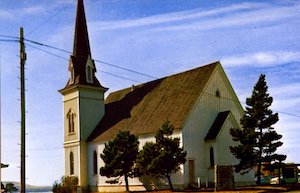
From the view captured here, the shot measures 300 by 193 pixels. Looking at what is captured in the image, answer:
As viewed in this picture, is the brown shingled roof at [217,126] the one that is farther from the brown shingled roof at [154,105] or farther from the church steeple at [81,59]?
the church steeple at [81,59]

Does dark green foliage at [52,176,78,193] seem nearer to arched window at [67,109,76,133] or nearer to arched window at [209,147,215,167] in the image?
arched window at [67,109,76,133]

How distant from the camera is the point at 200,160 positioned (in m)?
40.2

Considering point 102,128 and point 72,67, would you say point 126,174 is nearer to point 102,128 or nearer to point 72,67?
point 102,128

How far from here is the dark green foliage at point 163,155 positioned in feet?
119

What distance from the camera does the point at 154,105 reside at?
45312 millimetres

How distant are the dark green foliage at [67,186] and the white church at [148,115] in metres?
0.72

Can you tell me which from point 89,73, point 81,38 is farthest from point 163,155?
point 81,38

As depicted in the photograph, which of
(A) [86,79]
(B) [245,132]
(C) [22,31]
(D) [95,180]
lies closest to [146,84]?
(A) [86,79]

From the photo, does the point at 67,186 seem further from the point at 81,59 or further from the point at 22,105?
the point at 22,105

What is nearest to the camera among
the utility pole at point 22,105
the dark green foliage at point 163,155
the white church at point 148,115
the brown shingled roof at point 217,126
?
the utility pole at point 22,105

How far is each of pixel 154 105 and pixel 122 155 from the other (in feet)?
21.4

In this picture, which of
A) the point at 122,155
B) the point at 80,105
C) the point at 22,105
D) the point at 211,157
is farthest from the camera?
the point at 80,105

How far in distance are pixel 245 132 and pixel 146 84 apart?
15718mm

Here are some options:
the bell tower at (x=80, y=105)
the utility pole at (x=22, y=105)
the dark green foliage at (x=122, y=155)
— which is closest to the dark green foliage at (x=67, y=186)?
the bell tower at (x=80, y=105)
